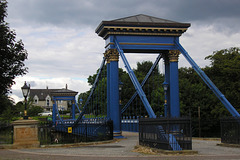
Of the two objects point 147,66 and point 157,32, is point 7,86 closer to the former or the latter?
point 157,32

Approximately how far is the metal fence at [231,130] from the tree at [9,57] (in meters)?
15.8

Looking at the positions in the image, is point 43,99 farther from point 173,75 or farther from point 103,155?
point 103,155

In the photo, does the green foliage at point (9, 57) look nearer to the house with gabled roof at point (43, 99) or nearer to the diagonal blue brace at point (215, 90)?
the diagonal blue brace at point (215, 90)

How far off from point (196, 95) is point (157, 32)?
83.1 ft

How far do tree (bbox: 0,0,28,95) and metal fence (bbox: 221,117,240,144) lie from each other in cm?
1581

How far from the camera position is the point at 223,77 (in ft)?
132

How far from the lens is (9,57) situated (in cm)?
2686

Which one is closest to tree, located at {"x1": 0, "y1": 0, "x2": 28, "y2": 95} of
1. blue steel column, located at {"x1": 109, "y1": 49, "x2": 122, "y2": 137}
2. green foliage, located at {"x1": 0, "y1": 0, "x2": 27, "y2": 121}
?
green foliage, located at {"x1": 0, "y1": 0, "x2": 27, "y2": 121}

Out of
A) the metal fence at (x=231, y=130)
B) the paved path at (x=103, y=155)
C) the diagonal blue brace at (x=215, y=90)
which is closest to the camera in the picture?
the paved path at (x=103, y=155)

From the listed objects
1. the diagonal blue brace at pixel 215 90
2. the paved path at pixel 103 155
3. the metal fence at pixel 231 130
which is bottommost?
the paved path at pixel 103 155

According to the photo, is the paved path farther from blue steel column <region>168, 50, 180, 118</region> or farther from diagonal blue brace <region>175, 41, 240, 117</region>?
blue steel column <region>168, 50, 180, 118</region>

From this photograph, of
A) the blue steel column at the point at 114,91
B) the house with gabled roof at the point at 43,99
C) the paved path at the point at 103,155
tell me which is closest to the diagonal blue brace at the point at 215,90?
the blue steel column at the point at 114,91

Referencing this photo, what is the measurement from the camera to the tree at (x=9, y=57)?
86.7ft

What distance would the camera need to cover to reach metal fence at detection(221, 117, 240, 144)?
17531mm
